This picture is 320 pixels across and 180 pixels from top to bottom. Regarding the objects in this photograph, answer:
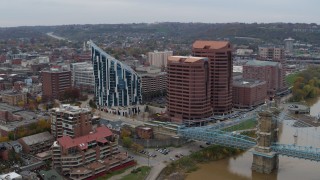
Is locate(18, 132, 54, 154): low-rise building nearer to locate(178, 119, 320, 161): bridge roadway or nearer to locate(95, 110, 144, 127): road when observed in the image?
locate(95, 110, 144, 127): road

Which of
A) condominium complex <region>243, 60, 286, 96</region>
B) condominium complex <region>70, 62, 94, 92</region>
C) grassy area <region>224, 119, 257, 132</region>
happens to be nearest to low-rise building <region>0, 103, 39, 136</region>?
condominium complex <region>70, 62, 94, 92</region>

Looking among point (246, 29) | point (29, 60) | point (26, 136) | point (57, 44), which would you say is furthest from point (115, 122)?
point (246, 29)

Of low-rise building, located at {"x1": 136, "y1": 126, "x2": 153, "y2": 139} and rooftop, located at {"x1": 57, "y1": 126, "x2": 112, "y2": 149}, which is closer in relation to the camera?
rooftop, located at {"x1": 57, "y1": 126, "x2": 112, "y2": 149}

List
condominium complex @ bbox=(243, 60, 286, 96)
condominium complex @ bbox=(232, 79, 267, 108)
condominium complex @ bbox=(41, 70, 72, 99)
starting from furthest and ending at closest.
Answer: condominium complex @ bbox=(243, 60, 286, 96) < condominium complex @ bbox=(41, 70, 72, 99) < condominium complex @ bbox=(232, 79, 267, 108)

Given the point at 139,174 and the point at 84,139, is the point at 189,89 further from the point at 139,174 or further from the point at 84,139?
the point at 139,174

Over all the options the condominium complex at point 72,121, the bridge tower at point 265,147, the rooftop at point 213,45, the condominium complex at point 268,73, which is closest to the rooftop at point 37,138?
the condominium complex at point 72,121

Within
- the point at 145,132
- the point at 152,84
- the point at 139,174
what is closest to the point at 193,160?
the point at 139,174

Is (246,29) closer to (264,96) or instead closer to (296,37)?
(296,37)

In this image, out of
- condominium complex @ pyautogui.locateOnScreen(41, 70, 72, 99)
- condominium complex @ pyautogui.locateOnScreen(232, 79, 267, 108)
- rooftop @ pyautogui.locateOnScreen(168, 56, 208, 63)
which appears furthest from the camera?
condominium complex @ pyautogui.locateOnScreen(41, 70, 72, 99)
